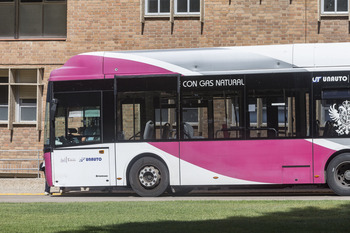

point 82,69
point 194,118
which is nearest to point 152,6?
point 82,69

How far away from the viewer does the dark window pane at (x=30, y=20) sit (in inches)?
1002

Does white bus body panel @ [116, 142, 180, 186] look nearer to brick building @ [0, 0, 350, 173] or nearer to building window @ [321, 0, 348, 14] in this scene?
brick building @ [0, 0, 350, 173]

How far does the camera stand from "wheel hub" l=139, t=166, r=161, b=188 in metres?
16.6

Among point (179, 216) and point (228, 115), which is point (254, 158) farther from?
point (179, 216)

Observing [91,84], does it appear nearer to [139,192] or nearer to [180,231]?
[139,192]

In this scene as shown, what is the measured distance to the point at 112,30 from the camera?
80.7 feet

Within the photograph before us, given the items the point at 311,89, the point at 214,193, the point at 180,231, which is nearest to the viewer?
the point at 180,231

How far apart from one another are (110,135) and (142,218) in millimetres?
5363

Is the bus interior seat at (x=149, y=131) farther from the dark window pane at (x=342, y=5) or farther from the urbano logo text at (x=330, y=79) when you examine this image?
the dark window pane at (x=342, y=5)

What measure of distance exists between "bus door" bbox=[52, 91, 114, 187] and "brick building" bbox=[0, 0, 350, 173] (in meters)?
7.94

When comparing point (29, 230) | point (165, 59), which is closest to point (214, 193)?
point (165, 59)

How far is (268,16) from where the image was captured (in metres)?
24.2

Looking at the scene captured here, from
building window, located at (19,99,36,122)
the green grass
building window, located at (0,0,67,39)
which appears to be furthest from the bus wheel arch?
building window, located at (0,0,67,39)

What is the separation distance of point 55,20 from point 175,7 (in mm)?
4129
